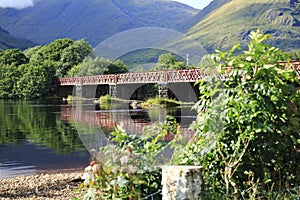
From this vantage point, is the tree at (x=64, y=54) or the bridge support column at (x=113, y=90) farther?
the tree at (x=64, y=54)

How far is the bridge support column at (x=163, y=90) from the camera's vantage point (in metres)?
50.0

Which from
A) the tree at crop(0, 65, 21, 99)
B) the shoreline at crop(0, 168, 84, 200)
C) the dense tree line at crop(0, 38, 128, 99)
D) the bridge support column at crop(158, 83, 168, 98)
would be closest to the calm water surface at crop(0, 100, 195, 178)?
the shoreline at crop(0, 168, 84, 200)

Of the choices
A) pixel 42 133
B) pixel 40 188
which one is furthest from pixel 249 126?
pixel 42 133

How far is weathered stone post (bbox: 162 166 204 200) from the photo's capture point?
3.93 meters

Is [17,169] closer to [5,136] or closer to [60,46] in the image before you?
[5,136]

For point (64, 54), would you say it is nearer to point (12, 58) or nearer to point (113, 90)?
point (12, 58)

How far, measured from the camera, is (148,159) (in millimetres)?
4938

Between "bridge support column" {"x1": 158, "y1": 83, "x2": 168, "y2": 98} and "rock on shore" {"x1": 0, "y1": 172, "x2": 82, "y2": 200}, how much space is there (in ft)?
124

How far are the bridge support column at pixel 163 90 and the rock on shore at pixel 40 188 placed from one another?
3794 centimetres

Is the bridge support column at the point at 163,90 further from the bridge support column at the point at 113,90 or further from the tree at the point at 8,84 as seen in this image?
the tree at the point at 8,84

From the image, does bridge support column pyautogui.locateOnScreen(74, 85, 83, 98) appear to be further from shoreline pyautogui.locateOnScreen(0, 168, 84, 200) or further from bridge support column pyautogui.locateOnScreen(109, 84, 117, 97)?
shoreline pyautogui.locateOnScreen(0, 168, 84, 200)

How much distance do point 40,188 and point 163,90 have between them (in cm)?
4134

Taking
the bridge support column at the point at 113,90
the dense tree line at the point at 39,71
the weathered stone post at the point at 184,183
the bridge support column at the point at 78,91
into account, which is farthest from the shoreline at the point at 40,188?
the dense tree line at the point at 39,71

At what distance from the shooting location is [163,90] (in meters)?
A: 51.7
